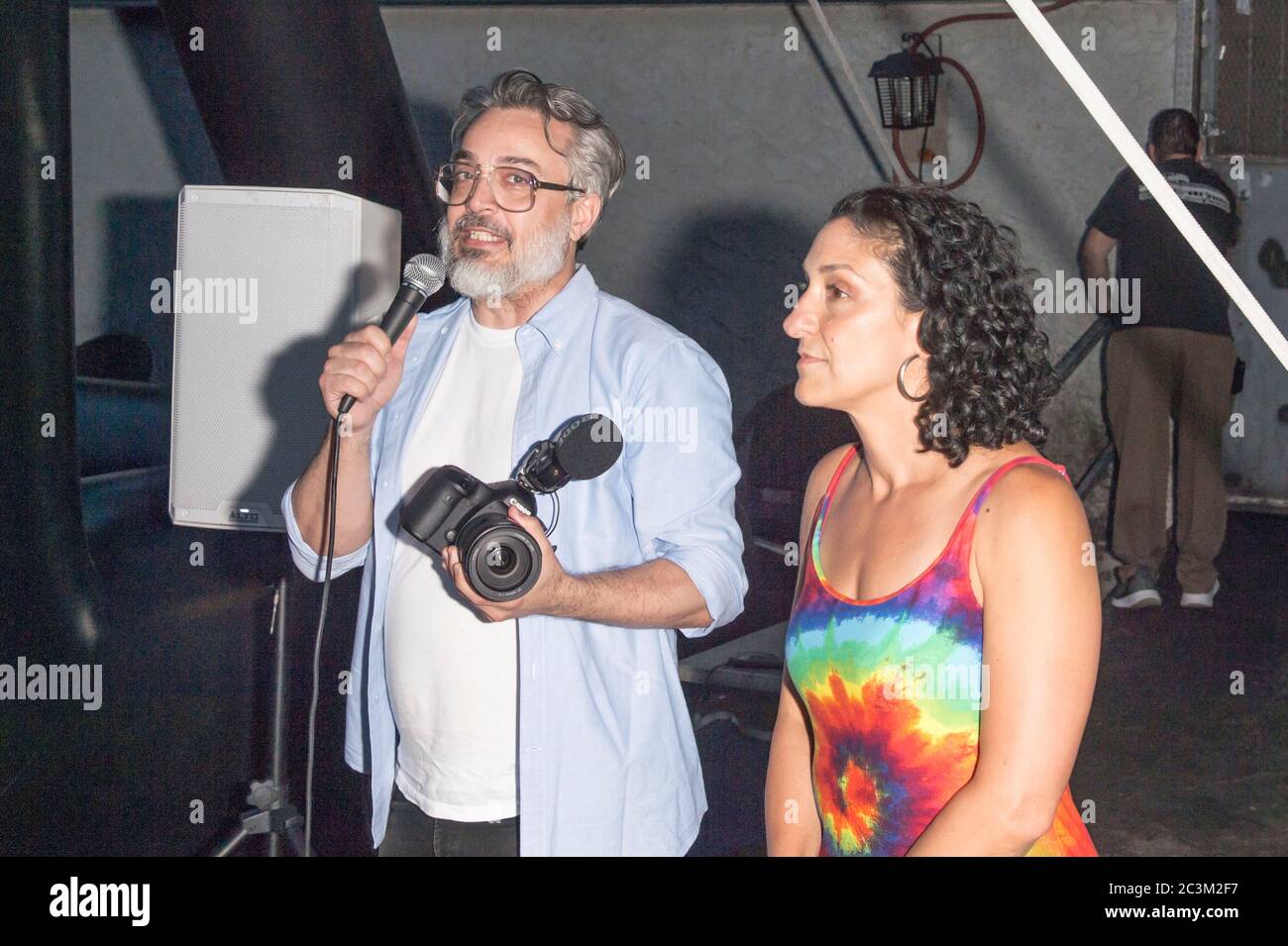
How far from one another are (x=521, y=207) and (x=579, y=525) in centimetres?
52

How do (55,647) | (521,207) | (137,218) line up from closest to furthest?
1. (521,207)
2. (55,647)
3. (137,218)

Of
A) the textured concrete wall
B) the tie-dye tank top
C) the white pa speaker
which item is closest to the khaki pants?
the textured concrete wall

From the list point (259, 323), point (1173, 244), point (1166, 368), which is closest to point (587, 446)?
point (259, 323)

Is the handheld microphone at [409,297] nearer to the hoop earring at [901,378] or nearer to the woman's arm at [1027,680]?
the hoop earring at [901,378]

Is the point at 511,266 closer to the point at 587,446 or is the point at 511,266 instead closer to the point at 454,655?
the point at 587,446

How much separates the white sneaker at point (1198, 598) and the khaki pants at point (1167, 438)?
0.8 inches

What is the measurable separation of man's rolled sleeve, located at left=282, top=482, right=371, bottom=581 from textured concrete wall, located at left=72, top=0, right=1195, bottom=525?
4.70 metres

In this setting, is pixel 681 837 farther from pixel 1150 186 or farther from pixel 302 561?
pixel 1150 186

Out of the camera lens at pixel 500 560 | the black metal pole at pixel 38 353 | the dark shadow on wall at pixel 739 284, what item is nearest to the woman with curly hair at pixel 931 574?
the camera lens at pixel 500 560

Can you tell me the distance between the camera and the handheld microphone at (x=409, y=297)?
1641 mm

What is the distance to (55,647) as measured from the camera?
2482 millimetres
